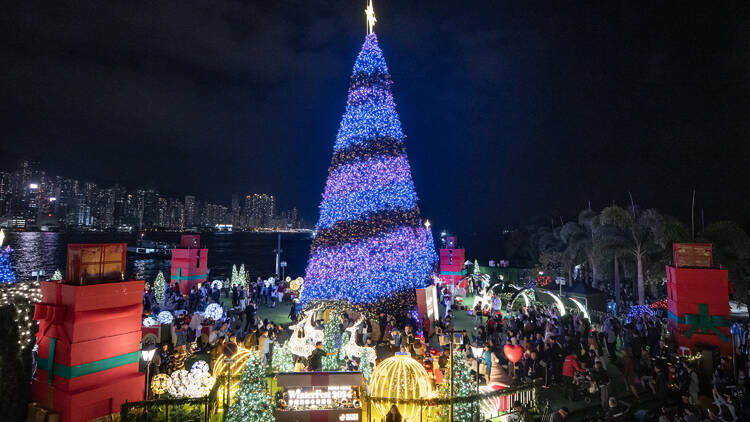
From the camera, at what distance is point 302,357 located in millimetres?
11898

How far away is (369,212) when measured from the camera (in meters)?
16.1

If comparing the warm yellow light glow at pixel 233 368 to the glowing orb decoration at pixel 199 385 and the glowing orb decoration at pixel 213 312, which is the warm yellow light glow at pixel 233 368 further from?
the glowing orb decoration at pixel 213 312

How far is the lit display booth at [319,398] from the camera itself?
282 inches

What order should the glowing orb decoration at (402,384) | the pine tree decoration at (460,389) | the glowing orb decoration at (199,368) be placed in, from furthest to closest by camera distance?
1. the glowing orb decoration at (199,368)
2. the glowing orb decoration at (402,384)
3. the pine tree decoration at (460,389)

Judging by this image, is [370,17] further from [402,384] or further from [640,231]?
[640,231]

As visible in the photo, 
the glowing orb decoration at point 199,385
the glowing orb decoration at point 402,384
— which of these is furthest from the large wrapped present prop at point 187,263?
the glowing orb decoration at point 402,384

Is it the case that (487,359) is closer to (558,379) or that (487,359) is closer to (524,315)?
(558,379)

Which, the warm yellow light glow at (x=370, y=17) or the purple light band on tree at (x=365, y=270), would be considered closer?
the purple light band on tree at (x=365, y=270)

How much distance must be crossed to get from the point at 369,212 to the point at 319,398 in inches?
372

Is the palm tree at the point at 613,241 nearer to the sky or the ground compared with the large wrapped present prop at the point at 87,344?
nearer to the sky

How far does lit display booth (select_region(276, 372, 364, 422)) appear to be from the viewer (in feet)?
23.5

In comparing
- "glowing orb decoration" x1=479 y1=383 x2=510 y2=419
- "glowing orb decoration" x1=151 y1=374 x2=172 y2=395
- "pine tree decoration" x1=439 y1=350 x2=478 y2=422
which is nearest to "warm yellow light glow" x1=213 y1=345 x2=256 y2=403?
"glowing orb decoration" x1=151 y1=374 x2=172 y2=395

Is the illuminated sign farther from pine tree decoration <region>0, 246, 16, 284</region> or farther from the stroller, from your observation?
pine tree decoration <region>0, 246, 16, 284</region>

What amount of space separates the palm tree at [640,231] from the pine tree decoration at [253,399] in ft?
75.8
